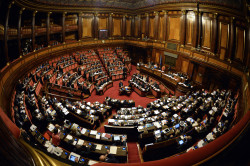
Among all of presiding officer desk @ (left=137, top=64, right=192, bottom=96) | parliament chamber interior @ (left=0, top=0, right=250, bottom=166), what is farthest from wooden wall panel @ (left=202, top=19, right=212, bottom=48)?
presiding officer desk @ (left=137, top=64, right=192, bottom=96)

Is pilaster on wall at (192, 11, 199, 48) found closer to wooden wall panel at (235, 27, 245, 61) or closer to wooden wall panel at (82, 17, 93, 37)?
wooden wall panel at (235, 27, 245, 61)

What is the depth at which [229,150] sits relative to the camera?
4.14 feet

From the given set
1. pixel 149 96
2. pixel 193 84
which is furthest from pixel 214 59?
pixel 149 96

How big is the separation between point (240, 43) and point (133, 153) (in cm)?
854

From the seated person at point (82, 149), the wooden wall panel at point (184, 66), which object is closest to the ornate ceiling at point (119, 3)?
the wooden wall panel at point (184, 66)

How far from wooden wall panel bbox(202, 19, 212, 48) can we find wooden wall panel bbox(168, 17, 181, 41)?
94.4 inches

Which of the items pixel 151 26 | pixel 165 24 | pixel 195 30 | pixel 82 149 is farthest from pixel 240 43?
pixel 82 149

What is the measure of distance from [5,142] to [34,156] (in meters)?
0.33

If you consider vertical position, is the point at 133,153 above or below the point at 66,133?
below

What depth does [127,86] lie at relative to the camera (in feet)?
41.0

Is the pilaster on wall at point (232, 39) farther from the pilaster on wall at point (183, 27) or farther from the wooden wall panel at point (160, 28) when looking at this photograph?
the wooden wall panel at point (160, 28)

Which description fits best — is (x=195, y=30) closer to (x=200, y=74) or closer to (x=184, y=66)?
(x=184, y=66)

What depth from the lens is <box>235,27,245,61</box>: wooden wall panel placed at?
27.5 feet

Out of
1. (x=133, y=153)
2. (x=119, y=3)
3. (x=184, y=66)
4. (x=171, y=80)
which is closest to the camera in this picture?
(x=133, y=153)
